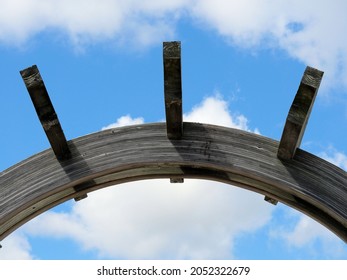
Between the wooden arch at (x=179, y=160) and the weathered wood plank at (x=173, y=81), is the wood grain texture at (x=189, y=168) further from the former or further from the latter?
the weathered wood plank at (x=173, y=81)

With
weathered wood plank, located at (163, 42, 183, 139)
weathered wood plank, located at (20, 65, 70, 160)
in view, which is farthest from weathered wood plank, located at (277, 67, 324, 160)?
weathered wood plank, located at (20, 65, 70, 160)

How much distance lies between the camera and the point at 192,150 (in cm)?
401

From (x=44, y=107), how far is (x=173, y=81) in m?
0.94

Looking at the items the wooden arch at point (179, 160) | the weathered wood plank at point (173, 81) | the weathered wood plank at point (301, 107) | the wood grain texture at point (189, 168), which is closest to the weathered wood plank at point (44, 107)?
the wooden arch at point (179, 160)

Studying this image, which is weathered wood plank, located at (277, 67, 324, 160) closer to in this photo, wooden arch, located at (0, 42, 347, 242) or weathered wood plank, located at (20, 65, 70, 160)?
wooden arch, located at (0, 42, 347, 242)

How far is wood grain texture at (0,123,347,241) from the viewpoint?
3.90 m

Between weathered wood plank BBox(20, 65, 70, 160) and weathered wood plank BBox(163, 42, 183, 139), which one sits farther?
weathered wood plank BBox(20, 65, 70, 160)

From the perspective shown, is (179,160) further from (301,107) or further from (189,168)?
(301,107)

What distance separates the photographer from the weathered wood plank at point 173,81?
12.6 ft

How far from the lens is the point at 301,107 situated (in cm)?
384

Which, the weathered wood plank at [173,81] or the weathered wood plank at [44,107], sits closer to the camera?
the weathered wood plank at [173,81]

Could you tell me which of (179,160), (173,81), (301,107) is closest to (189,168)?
(179,160)

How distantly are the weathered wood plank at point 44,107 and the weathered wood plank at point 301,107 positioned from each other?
5.31 feet

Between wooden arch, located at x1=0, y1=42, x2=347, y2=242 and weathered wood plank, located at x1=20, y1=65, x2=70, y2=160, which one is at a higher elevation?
weathered wood plank, located at x1=20, y1=65, x2=70, y2=160
